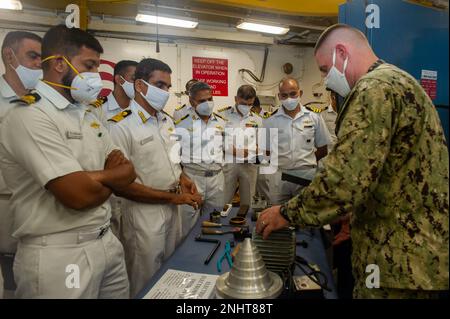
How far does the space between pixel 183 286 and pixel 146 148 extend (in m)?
1.05

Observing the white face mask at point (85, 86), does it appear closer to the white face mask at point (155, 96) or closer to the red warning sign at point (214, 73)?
the white face mask at point (155, 96)

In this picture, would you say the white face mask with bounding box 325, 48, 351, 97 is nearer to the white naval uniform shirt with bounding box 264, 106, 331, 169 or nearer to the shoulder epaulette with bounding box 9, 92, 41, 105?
the shoulder epaulette with bounding box 9, 92, 41, 105

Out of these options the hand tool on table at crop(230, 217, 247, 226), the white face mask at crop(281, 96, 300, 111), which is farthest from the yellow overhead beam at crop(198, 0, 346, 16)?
the hand tool on table at crop(230, 217, 247, 226)

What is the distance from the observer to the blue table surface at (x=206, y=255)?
4.12ft

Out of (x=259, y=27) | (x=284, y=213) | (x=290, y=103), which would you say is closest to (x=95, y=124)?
(x=284, y=213)

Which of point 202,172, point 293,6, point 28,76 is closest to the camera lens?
point 28,76

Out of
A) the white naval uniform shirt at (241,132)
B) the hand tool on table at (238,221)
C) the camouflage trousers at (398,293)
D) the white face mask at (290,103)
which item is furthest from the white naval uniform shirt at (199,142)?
the camouflage trousers at (398,293)

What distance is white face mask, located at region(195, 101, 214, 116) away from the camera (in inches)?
125

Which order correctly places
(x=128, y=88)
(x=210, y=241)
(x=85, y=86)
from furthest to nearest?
(x=128, y=88)
(x=210, y=241)
(x=85, y=86)

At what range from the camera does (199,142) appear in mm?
3252

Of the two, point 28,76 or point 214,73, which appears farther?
point 214,73

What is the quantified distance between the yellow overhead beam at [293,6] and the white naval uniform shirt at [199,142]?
1.23 m

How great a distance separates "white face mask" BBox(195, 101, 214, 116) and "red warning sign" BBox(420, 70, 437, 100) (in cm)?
200

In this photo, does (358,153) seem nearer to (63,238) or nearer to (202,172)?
(63,238)
